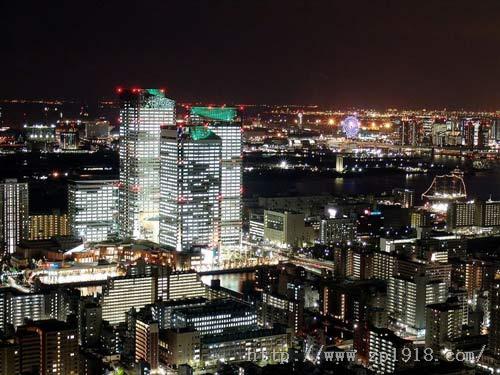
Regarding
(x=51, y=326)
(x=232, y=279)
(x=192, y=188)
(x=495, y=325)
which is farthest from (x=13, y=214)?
(x=495, y=325)

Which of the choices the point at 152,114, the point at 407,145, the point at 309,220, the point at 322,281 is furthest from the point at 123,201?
the point at 407,145

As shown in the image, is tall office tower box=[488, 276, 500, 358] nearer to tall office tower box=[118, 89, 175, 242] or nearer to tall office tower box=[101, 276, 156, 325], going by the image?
tall office tower box=[101, 276, 156, 325]

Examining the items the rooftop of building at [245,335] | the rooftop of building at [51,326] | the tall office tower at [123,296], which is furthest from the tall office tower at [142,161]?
the rooftop of building at [51,326]

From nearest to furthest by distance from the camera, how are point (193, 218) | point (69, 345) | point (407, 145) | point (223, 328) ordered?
1. point (69, 345)
2. point (223, 328)
3. point (193, 218)
4. point (407, 145)

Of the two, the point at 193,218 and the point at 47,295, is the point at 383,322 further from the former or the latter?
the point at 193,218

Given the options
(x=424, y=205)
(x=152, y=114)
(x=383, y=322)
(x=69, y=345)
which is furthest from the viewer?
(x=424, y=205)

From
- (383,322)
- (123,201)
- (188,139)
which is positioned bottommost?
(383,322)

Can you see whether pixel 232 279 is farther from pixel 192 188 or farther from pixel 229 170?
pixel 229 170

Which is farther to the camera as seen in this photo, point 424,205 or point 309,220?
point 424,205
